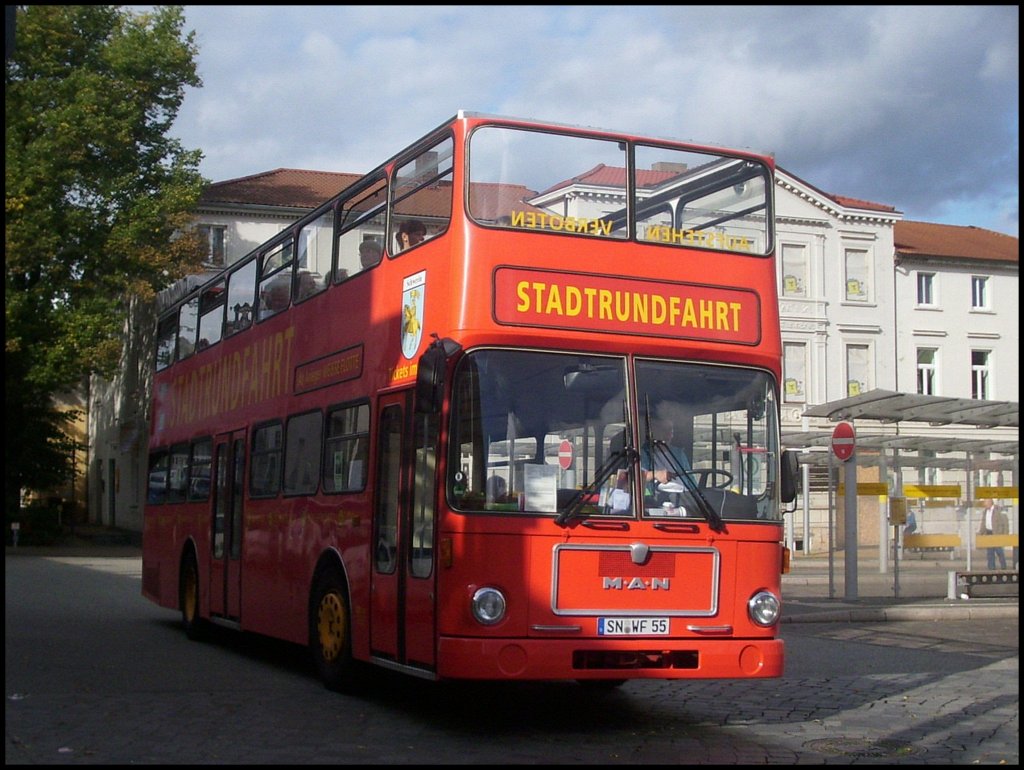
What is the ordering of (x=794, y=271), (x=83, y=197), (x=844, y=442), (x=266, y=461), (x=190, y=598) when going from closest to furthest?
(x=266, y=461)
(x=190, y=598)
(x=844, y=442)
(x=83, y=197)
(x=794, y=271)

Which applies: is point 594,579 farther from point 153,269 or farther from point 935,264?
point 935,264

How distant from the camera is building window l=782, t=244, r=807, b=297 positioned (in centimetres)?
5397

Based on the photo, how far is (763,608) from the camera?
9852mm

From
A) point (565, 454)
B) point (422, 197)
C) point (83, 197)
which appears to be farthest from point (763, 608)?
point (83, 197)

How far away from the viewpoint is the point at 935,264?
57906 millimetres

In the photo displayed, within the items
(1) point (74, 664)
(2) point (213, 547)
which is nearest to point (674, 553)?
(1) point (74, 664)

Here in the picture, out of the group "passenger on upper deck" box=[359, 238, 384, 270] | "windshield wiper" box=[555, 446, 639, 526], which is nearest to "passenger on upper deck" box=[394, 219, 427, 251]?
"passenger on upper deck" box=[359, 238, 384, 270]

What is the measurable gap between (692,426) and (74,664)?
6914mm

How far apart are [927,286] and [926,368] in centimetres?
341

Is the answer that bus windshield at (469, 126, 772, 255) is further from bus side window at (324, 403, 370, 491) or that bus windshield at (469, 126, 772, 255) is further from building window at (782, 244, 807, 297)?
building window at (782, 244, 807, 297)

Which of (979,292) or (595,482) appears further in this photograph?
(979,292)

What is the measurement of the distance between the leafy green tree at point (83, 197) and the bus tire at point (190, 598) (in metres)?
22.7

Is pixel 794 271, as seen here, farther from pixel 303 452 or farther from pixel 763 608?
pixel 763 608

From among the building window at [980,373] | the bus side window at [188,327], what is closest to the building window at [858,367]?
the building window at [980,373]
